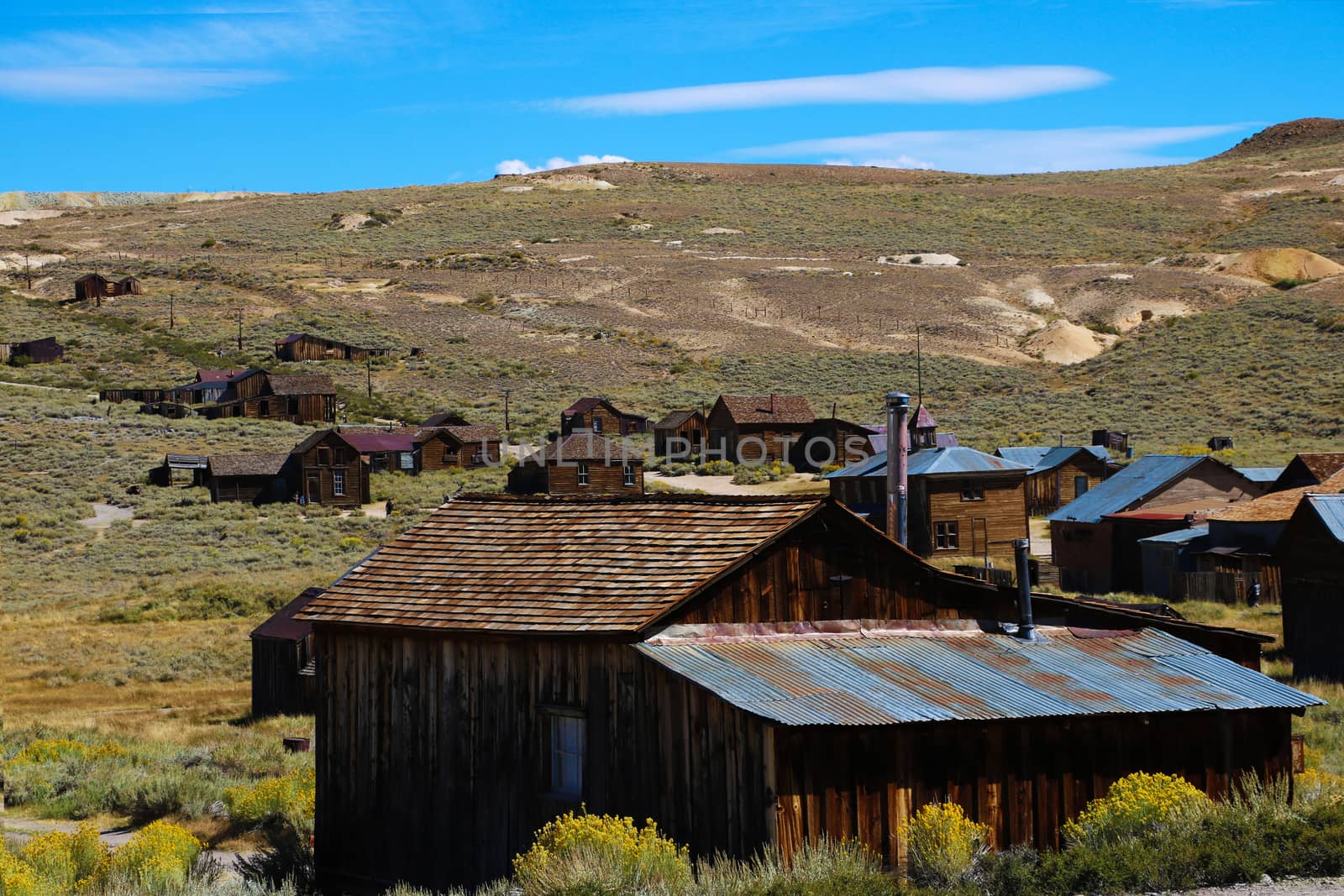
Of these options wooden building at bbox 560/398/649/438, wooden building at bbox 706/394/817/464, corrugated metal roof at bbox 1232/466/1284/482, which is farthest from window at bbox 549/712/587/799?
wooden building at bbox 560/398/649/438

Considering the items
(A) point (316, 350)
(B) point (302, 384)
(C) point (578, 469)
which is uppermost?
(A) point (316, 350)

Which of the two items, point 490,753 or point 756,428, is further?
point 756,428

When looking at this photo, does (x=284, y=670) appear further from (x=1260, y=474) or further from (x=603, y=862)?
(x=1260, y=474)

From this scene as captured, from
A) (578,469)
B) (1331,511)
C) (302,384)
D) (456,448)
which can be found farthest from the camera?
(302,384)

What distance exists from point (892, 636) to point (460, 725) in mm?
4386

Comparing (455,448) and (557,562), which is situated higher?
(455,448)

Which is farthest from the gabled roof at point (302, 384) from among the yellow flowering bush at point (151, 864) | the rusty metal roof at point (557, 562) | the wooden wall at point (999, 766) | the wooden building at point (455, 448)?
the wooden wall at point (999, 766)

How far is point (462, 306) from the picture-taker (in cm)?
11594

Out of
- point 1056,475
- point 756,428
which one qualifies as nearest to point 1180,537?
point 1056,475

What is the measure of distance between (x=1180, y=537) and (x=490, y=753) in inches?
1116

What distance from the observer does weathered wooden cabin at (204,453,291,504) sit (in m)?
61.8

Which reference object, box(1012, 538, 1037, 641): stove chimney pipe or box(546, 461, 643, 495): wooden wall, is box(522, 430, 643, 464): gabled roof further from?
box(1012, 538, 1037, 641): stove chimney pipe

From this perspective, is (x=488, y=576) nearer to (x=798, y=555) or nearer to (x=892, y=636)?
(x=798, y=555)

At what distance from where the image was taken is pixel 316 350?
97500 mm
